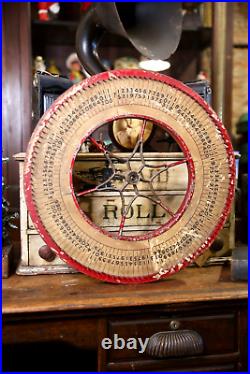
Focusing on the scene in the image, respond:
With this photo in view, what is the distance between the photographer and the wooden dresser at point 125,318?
A: 33.2 inches

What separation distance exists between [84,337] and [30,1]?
162cm

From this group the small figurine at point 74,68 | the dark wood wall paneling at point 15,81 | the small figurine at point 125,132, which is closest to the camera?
the small figurine at point 125,132

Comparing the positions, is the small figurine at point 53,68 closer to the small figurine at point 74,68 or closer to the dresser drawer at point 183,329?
the small figurine at point 74,68

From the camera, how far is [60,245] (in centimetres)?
90

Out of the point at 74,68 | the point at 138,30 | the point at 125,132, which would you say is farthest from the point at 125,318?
the point at 74,68

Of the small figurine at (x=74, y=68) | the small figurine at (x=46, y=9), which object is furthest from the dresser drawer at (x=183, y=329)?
the small figurine at (x=46, y=9)

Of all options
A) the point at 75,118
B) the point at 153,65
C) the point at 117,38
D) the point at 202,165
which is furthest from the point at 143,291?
the point at 117,38

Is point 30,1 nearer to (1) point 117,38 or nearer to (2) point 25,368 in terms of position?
(1) point 117,38

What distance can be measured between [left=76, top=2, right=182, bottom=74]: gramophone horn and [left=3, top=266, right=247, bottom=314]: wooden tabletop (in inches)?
29.7

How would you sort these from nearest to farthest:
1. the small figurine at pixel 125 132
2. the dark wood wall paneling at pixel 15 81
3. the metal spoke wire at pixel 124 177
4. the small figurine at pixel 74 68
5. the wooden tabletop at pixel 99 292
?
the wooden tabletop at pixel 99 292, the metal spoke wire at pixel 124 177, the small figurine at pixel 125 132, the dark wood wall paneling at pixel 15 81, the small figurine at pixel 74 68

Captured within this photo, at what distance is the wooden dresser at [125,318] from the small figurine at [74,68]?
1284 millimetres

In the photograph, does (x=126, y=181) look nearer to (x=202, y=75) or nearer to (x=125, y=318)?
(x=125, y=318)

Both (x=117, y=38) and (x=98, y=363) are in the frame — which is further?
(x=117, y=38)

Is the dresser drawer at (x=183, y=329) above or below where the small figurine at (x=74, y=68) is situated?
below
